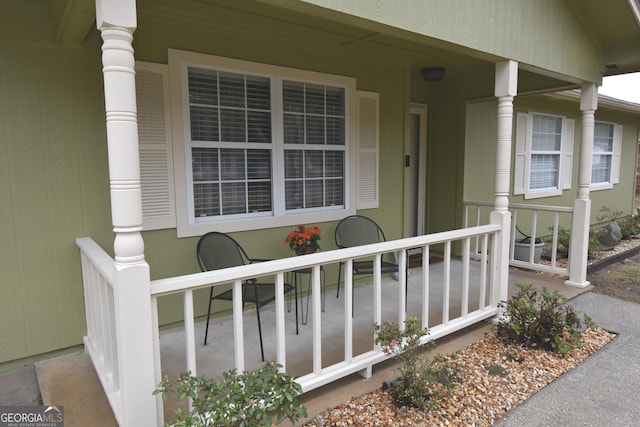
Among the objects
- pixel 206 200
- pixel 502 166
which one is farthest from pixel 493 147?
pixel 206 200

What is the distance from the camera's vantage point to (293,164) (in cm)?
374

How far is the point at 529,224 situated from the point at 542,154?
3.93ft

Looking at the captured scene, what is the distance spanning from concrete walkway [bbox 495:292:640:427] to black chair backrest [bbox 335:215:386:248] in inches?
75.6

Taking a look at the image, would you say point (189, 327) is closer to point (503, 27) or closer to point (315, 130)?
point (315, 130)

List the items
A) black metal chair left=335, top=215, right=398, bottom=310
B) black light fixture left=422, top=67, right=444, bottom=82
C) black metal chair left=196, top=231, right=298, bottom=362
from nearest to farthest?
black metal chair left=196, top=231, right=298, bottom=362 → black metal chair left=335, top=215, right=398, bottom=310 → black light fixture left=422, top=67, right=444, bottom=82

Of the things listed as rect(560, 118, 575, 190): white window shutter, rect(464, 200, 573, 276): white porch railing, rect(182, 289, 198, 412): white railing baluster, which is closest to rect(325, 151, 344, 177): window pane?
rect(464, 200, 573, 276): white porch railing

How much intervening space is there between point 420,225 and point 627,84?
3352cm

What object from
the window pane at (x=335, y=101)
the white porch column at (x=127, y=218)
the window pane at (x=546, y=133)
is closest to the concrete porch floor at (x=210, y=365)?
the white porch column at (x=127, y=218)

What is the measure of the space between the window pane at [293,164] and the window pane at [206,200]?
2.30 ft

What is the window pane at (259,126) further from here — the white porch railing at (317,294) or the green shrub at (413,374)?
the green shrub at (413,374)

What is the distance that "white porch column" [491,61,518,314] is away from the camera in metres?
3.25

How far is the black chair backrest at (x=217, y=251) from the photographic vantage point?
9.48ft

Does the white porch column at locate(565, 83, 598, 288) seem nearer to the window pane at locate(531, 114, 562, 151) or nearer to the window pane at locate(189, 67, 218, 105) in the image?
the window pane at locate(531, 114, 562, 151)

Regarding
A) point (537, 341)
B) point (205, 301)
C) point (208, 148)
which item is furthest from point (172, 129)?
point (537, 341)
